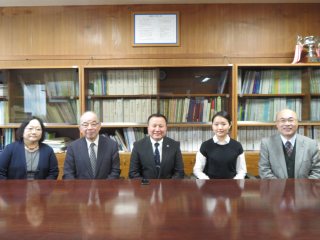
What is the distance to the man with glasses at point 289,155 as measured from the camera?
2.15 m

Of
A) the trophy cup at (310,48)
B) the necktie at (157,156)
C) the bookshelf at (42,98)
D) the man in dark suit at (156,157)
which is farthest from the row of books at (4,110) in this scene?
the trophy cup at (310,48)

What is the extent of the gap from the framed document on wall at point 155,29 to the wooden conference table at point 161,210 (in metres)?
2.08

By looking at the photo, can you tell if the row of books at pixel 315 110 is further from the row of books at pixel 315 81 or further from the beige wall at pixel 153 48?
the beige wall at pixel 153 48

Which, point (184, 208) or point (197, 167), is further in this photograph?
point (197, 167)

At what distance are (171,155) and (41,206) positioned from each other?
1.26m

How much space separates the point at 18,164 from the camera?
213 centimetres

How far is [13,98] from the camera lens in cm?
322

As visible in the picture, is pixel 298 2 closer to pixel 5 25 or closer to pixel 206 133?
pixel 206 133

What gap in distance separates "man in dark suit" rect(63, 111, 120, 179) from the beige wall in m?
1.29

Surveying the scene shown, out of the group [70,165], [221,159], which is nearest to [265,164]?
[221,159]

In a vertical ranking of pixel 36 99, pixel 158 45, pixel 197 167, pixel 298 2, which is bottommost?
pixel 197 167

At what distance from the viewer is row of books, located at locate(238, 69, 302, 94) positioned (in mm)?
3104

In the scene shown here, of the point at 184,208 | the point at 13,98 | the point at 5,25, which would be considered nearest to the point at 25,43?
the point at 5,25

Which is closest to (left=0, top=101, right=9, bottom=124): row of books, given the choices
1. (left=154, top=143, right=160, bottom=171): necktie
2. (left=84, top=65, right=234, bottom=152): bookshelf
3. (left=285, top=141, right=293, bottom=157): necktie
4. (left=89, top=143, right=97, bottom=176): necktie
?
(left=84, top=65, right=234, bottom=152): bookshelf
